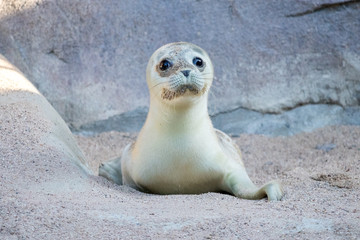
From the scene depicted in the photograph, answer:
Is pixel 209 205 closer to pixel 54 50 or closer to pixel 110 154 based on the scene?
pixel 110 154

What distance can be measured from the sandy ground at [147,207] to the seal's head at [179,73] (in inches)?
30.6

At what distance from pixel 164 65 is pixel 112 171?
125cm

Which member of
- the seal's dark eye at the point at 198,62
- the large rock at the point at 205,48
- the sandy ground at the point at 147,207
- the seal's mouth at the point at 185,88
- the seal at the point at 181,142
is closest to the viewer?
the sandy ground at the point at 147,207

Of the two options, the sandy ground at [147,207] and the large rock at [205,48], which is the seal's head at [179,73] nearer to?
the sandy ground at [147,207]

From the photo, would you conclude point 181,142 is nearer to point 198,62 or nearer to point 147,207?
point 198,62

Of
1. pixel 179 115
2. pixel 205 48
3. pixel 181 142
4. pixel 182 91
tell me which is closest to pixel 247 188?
pixel 181 142

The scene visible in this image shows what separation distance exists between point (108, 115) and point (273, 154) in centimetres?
201

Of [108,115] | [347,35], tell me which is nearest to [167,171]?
[108,115]

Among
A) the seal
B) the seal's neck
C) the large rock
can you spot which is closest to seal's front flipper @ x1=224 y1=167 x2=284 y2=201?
the seal

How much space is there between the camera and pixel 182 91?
4.64 meters

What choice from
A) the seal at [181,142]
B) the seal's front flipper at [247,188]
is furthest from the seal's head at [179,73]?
the seal's front flipper at [247,188]

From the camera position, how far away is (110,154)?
22.7 ft

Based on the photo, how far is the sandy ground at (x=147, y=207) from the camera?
10.8ft

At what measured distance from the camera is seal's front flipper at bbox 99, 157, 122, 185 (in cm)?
552
